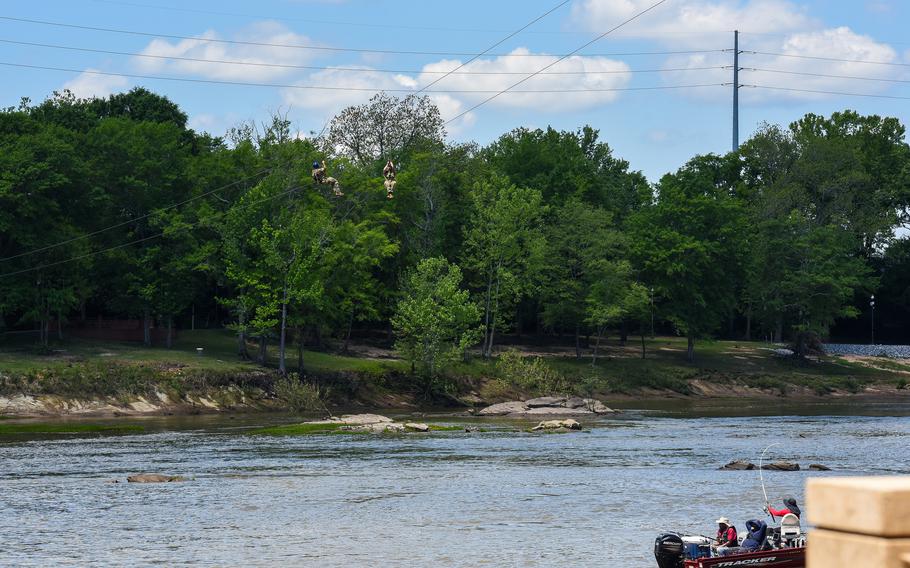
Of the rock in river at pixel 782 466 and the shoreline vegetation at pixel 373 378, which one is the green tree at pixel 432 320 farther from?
the rock in river at pixel 782 466

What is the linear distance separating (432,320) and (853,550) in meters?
89.0

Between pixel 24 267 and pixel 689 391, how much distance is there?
59.1 m

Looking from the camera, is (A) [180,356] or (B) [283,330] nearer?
(A) [180,356]

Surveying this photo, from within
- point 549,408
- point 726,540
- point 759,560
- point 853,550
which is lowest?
point 549,408

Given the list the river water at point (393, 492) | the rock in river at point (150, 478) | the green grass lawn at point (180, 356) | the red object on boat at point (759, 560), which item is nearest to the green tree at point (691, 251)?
the green grass lawn at point (180, 356)

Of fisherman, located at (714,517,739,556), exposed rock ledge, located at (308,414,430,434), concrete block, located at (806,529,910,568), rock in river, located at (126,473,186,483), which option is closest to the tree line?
exposed rock ledge, located at (308,414,430,434)

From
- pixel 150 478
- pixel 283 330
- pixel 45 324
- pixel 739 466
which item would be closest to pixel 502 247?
pixel 283 330

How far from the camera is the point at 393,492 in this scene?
45594mm

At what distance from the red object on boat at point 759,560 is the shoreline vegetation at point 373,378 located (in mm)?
58101

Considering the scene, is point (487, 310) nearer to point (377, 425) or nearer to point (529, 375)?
point (529, 375)

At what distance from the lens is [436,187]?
4422 inches

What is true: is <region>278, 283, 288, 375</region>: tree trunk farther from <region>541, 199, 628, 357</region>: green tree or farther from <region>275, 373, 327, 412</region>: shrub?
<region>541, 199, 628, 357</region>: green tree

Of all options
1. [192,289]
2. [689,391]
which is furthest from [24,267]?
[689,391]

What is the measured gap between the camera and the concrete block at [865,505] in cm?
605
